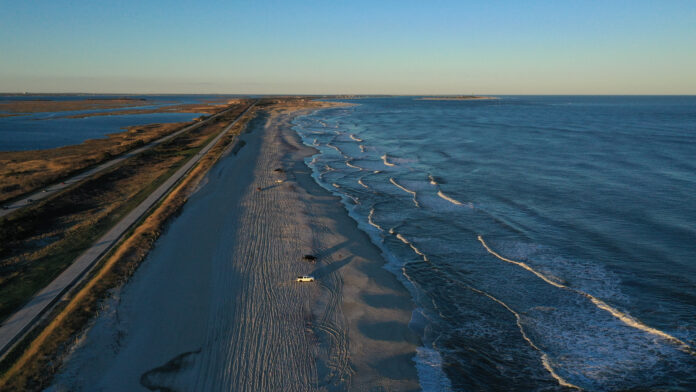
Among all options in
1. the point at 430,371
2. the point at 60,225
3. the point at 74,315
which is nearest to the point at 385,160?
the point at 60,225

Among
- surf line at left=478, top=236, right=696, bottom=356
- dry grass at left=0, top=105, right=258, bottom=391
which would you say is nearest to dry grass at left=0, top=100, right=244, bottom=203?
dry grass at left=0, top=105, right=258, bottom=391

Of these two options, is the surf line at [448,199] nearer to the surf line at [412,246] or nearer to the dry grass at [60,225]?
the surf line at [412,246]

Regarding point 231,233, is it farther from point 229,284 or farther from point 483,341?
point 483,341

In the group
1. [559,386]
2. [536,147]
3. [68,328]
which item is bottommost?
[559,386]

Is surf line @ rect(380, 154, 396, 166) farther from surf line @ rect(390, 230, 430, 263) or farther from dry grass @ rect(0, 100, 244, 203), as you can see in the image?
dry grass @ rect(0, 100, 244, 203)

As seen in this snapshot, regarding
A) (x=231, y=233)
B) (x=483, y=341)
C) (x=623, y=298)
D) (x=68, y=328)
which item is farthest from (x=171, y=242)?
(x=623, y=298)

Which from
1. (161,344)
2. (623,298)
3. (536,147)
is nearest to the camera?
(161,344)

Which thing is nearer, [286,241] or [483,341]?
[483,341]
